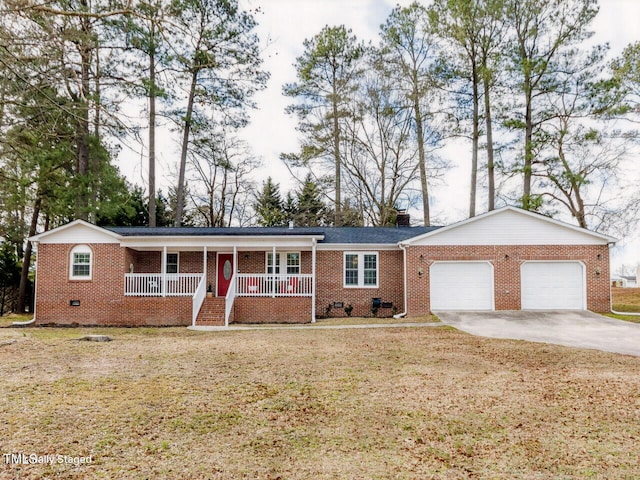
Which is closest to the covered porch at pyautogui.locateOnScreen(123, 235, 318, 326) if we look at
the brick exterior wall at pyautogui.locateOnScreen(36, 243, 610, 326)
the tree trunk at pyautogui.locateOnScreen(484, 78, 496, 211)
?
the brick exterior wall at pyautogui.locateOnScreen(36, 243, 610, 326)

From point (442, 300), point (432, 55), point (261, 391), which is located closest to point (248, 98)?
point (432, 55)

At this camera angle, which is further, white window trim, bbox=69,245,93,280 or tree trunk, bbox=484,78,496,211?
tree trunk, bbox=484,78,496,211

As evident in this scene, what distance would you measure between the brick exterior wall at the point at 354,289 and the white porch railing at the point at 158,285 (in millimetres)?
4987

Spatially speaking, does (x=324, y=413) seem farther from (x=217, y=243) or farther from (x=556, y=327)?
(x=217, y=243)

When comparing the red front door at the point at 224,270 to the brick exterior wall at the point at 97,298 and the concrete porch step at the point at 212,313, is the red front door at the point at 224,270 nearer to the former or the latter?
the concrete porch step at the point at 212,313

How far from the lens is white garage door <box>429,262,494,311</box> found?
16.0 m

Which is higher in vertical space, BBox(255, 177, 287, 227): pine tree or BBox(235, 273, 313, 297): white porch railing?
BBox(255, 177, 287, 227): pine tree

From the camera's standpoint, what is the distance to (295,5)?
6980mm

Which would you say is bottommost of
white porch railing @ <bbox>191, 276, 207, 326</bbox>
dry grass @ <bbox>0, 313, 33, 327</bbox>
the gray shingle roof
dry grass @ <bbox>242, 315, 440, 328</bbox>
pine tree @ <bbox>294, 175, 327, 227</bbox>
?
dry grass @ <bbox>0, 313, 33, 327</bbox>

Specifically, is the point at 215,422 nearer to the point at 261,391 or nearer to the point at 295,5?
the point at 261,391

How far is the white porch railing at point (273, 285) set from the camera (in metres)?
16.2

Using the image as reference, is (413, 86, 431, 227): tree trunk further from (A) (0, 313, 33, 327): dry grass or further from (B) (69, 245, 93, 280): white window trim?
(A) (0, 313, 33, 327): dry grass

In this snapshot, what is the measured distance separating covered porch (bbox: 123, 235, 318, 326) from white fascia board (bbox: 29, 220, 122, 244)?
830mm

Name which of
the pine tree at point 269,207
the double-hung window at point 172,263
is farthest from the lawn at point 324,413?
the pine tree at point 269,207
